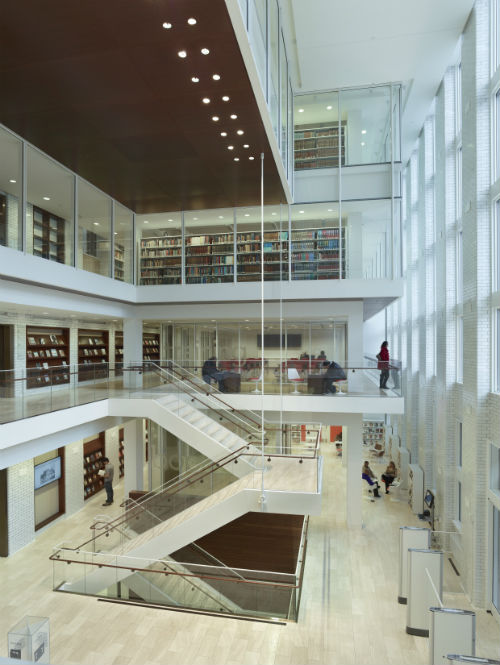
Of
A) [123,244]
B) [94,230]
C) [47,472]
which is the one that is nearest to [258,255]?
[123,244]

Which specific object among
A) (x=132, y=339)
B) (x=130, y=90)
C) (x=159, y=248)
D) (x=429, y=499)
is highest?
(x=130, y=90)

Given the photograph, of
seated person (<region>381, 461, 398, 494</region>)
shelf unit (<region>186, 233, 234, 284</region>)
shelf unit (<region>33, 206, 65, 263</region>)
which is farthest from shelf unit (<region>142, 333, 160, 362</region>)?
seated person (<region>381, 461, 398, 494</region>)

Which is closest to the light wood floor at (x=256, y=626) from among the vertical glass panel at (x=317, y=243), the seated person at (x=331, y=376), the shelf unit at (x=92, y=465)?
the seated person at (x=331, y=376)

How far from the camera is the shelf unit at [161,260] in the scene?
574 inches

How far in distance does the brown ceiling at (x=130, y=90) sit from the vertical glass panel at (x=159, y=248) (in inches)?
136

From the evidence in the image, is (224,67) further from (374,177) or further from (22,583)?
(22,583)

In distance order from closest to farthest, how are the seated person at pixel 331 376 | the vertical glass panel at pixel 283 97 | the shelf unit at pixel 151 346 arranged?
the vertical glass panel at pixel 283 97 < the seated person at pixel 331 376 < the shelf unit at pixel 151 346

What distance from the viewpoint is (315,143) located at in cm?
1367

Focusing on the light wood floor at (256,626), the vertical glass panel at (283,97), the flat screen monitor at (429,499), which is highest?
the vertical glass panel at (283,97)

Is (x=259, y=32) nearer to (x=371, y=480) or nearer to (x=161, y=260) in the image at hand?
(x=161, y=260)

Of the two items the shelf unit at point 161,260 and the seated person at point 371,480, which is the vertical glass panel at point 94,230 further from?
the seated person at point 371,480

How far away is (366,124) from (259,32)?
7542 millimetres

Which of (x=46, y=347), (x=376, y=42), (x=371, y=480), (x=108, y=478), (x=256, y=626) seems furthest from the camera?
(x=371, y=480)

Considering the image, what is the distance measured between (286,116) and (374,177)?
349cm
